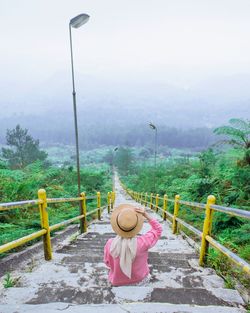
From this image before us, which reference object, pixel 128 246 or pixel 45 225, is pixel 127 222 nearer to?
pixel 128 246

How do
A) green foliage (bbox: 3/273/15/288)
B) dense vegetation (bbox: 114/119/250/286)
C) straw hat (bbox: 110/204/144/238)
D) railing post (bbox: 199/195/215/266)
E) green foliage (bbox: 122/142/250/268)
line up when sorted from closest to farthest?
straw hat (bbox: 110/204/144/238) → green foliage (bbox: 3/273/15/288) → railing post (bbox: 199/195/215/266) → green foliage (bbox: 122/142/250/268) → dense vegetation (bbox: 114/119/250/286)

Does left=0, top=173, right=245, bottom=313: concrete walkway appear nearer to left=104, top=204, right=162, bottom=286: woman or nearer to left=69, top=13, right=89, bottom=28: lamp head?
left=104, top=204, right=162, bottom=286: woman

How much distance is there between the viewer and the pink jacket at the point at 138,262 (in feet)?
9.67

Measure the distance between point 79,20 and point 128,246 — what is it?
219 inches

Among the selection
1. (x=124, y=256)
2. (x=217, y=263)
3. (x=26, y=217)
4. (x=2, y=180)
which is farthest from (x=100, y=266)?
(x=2, y=180)

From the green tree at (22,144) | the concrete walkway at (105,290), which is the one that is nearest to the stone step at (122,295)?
the concrete walkway at (105,290)

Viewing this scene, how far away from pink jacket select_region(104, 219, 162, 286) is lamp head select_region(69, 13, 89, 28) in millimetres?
5241

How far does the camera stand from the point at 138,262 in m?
3.04

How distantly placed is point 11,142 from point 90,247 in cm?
3850

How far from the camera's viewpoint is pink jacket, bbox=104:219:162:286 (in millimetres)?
2947

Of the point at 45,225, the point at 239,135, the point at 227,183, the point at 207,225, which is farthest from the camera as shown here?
the point at 239,135

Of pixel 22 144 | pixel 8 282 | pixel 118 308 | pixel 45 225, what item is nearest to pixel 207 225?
pixel 118 308

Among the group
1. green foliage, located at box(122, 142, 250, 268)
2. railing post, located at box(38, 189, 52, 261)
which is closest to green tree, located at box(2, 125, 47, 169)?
green foliage, located at box(122, 142, 250, 268)

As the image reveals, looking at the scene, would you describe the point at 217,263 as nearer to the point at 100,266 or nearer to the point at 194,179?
the point at 100,266
